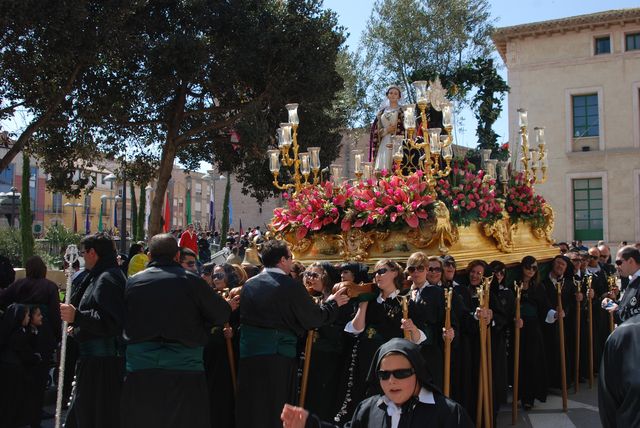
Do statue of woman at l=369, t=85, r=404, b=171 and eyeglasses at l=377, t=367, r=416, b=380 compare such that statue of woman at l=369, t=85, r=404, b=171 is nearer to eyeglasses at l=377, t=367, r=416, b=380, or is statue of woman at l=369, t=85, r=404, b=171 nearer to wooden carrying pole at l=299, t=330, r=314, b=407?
wooden carrying pole at l=299, t=330, r=314, b=407

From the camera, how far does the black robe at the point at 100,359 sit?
485cm

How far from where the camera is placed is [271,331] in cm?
500

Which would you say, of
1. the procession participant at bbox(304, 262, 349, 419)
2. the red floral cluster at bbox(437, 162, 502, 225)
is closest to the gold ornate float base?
the red floral cluster at bbox(437, 162, 502, 225)

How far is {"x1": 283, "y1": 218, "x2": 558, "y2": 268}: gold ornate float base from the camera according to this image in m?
7.37

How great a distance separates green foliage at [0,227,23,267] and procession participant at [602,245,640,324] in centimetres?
1972

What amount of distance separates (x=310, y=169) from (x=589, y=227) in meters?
22.6

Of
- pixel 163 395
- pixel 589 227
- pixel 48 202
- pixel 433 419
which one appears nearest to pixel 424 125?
pixel 163 395

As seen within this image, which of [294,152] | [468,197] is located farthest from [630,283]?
[294,152]

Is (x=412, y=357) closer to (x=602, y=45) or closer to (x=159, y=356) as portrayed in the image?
(x=159, y=356)

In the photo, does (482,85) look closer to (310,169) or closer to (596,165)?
(310,169)

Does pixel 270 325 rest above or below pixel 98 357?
above

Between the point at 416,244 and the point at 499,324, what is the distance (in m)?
1.34

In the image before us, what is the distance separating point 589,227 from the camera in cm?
2841

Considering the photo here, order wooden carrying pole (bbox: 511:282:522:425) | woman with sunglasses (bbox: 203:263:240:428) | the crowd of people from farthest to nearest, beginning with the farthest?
1. wooden carrying pole (bbox: 511:282:522:425)
2. woman with sunglasses (bbox: 203:263:240:428)
3. the crowd of people
